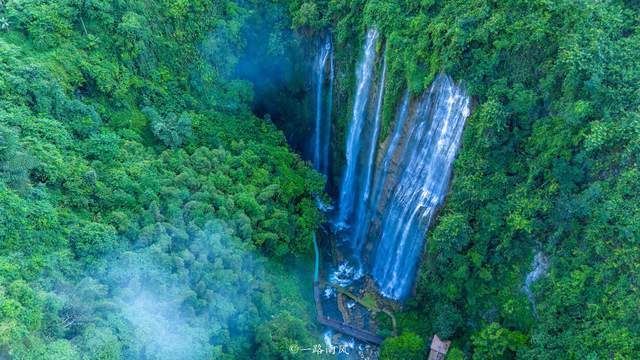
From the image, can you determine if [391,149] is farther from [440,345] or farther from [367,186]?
[440,345]

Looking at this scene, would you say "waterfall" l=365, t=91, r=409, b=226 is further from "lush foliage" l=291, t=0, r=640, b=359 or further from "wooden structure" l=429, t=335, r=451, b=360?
"wooden structure" l=429, t=335, r=451, b=360

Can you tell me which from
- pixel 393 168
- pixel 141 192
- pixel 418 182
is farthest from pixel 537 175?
pixel 141 192

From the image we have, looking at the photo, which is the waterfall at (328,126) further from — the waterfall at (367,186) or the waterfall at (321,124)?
the waterfall at (367,186)

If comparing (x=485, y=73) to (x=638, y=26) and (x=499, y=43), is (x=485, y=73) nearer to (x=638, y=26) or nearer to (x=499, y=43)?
(x=499, y=43)

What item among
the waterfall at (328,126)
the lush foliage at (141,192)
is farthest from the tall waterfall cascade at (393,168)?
the lush foliage at (141,192)

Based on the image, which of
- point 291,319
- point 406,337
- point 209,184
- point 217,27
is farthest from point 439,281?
point 217,27

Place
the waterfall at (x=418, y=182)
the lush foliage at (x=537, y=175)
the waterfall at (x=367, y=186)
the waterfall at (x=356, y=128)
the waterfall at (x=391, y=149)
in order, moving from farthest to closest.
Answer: the waterfall at (x=356, y=128)
the waterfall at (x=367, y=186)
the waterfall at (x=391, y=149)
the waterfall at (x=418, y=182)
the lush foliage at (x=537, y=175)
